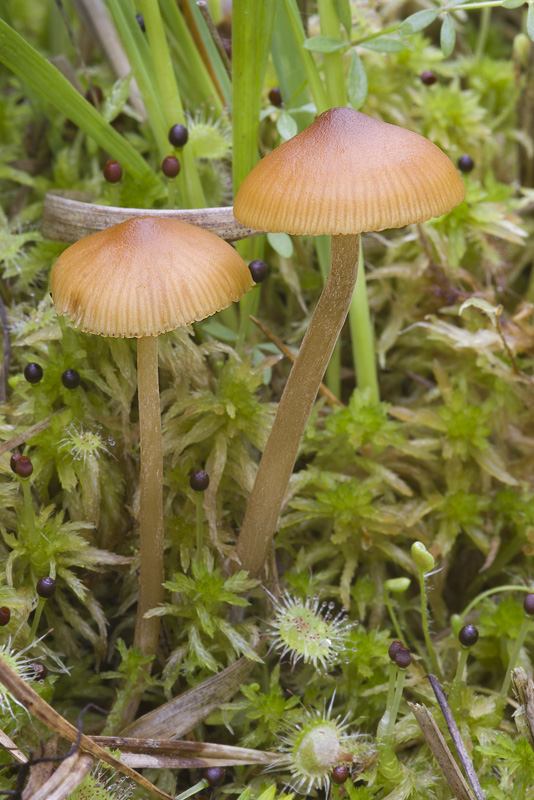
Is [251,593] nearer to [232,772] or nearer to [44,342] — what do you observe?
[232,772]

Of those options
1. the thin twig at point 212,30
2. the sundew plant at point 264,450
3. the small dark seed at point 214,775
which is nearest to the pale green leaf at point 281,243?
the sundew plant at point 264,450

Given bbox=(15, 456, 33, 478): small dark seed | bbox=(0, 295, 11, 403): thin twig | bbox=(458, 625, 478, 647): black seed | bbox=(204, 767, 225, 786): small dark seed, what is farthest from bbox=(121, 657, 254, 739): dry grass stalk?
bbox=(0, 295, 11, 403): thin twig

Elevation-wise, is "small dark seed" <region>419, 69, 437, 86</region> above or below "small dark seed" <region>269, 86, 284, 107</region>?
below

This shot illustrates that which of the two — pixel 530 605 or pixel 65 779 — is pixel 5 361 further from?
pixel 530 605

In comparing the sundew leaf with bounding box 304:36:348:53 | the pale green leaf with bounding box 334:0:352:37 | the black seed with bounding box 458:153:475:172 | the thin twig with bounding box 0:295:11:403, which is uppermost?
the pale green leaf with bounding box 334:0:352:37

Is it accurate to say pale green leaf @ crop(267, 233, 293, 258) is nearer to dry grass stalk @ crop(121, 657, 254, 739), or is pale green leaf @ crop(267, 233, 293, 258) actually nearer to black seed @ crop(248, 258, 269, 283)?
black seed @ crop(248, 258, 269, 283)
